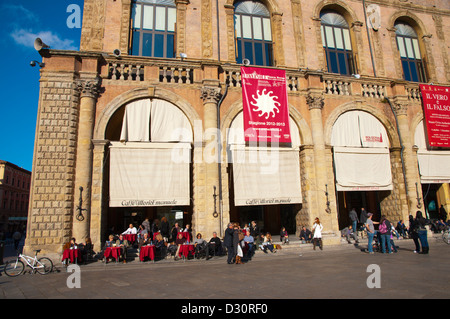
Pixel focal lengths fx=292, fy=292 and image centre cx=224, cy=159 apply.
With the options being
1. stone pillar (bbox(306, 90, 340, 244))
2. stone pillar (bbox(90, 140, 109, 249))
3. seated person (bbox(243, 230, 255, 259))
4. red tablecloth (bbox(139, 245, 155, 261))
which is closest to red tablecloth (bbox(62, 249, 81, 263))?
stone pillar (bbox(90, 140, 109, 249))

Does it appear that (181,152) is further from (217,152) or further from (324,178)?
(324,178)

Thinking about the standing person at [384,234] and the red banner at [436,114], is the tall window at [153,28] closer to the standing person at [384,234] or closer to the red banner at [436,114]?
the standing person at [384,234]

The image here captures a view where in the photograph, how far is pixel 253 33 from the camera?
58.9 feet

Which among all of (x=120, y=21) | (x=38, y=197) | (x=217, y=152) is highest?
(x=120, y=21)

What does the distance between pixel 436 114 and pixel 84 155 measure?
67.5ft

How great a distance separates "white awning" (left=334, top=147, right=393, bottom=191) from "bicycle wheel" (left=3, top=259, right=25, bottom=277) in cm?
1456

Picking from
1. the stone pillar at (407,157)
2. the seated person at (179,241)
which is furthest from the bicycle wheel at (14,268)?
the stone pillar at (407,157)

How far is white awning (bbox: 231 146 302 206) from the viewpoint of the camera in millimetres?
14883

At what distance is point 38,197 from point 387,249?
48.3 feet

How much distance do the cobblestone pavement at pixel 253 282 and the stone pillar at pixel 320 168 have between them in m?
4.82

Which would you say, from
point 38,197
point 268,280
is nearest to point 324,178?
point 268,280

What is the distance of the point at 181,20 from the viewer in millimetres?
16469

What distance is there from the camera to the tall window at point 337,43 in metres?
18.9

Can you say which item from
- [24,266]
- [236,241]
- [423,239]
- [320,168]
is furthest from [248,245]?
[24,266]
